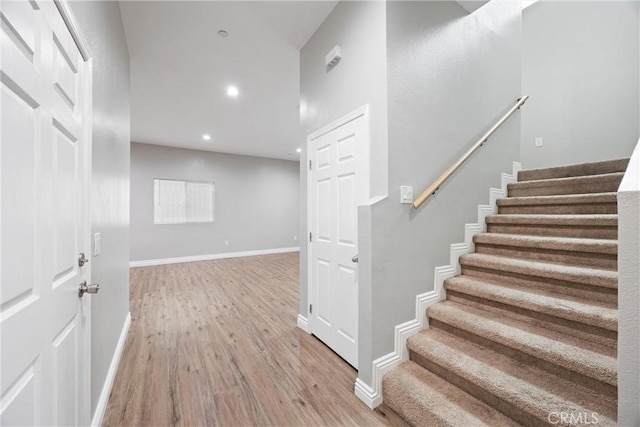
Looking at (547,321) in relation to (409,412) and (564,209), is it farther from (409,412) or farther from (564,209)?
(564,209)

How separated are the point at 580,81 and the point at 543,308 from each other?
3935mm

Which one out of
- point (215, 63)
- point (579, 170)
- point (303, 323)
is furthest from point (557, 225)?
point (215, 63)

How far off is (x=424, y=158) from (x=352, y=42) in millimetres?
1101

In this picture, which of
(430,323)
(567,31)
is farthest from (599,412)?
(567,31)

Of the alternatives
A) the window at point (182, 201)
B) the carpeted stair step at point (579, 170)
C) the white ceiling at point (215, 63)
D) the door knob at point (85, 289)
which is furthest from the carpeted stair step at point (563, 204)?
the window at point (182, 201)

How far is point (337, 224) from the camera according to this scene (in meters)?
2.26

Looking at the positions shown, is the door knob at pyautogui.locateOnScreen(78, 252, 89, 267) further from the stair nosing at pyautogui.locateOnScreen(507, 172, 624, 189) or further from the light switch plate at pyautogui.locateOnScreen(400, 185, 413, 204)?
the stair nosing at pyautogui.locateOnScreen(507, 172, 624, 189)

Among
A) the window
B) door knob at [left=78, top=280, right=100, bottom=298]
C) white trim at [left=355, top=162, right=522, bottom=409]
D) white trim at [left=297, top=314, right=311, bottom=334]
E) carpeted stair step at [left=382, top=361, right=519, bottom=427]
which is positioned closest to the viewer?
door knob at [left=78, top=280, right=100, bottom=298]

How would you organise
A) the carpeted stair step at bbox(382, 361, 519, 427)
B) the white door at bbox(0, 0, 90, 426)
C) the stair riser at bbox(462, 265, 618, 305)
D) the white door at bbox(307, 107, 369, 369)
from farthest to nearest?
1. the white door at bbox(307, 107, 369, 369)
2. the stair riser at bbox(462, 265, 618, 305)
3. the carpeted stair step at bbox(382, 361, 519, 427)
4. the white door at bbox(0, 0, 90, 426)

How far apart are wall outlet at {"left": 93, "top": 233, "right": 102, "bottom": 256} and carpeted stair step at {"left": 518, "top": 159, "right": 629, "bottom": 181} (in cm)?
408

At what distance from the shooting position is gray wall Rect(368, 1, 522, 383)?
178 centimetres

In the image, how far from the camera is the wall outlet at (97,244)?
1.46m

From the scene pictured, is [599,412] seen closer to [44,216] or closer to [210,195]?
[44,216]

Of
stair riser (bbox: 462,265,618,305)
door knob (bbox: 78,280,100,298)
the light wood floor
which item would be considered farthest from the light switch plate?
door knob (bbox: 78,280,100,298)
